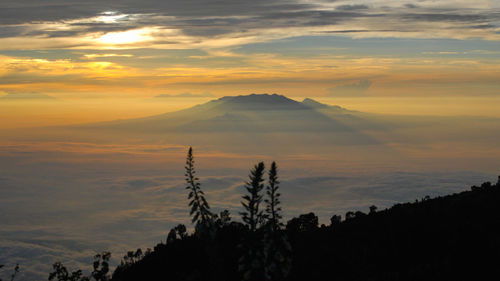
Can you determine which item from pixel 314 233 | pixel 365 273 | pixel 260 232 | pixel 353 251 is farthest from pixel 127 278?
pixel 260 232

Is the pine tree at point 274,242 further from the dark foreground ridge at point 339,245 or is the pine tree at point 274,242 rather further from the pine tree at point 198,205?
the pine tree at point 198,205

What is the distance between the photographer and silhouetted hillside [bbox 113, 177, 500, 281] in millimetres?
40344

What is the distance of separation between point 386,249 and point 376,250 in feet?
3.89

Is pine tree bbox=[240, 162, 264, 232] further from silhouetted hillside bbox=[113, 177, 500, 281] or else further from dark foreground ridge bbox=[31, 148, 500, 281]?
silhouetted hillside bbox=[113, 177, 500, 281]

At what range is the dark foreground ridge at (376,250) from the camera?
36.3 metres

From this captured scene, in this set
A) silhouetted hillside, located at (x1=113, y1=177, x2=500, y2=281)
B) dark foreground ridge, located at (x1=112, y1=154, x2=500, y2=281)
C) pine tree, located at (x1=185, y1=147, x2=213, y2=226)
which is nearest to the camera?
pine tree, located at (x1=185, y1=147, x2=213, y2=226)

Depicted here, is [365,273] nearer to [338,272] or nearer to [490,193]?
[338,272]

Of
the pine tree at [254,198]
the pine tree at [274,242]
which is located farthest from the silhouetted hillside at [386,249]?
the pine tree at [254,198]

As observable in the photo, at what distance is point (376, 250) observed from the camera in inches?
2138

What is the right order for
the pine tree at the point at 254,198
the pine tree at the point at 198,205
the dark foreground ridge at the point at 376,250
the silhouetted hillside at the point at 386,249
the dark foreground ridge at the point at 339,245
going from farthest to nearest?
the silhouetted hillside at the point at 386,249 → the dark foreground ridge at the point at 376,250 → the pine tree at the point at 198,205 → the dark foreground ridge at the point at 339,245 → the pine tree at the point at 254,198

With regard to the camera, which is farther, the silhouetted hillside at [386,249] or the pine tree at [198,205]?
the silhouetted hillside at [386,249]

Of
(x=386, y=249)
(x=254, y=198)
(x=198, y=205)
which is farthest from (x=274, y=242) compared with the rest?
(x=386, y=249)

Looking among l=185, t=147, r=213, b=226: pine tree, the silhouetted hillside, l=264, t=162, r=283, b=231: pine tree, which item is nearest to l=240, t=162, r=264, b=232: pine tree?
l=264, t=162, r=283, b=231: pine tree

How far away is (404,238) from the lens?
56938 millimetres
